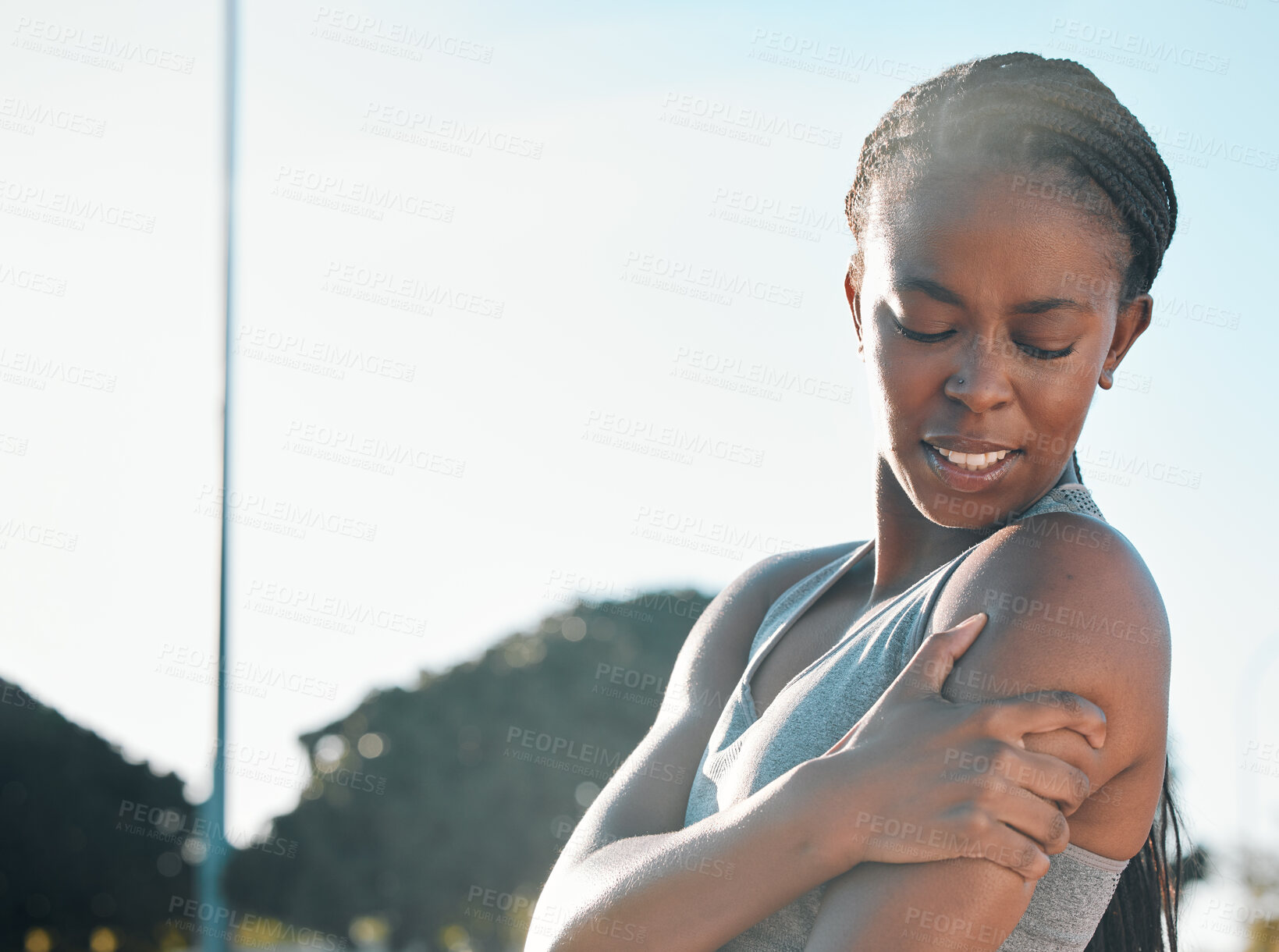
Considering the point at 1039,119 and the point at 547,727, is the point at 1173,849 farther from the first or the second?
the point at 547,727

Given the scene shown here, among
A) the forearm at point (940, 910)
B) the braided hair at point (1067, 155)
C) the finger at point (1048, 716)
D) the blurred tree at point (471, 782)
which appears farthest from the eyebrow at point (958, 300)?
the blurred tree at point (471, 782)

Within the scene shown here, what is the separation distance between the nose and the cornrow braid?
11.0 inches

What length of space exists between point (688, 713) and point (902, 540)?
0.55 meters

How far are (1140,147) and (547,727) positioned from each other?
20.9 metres

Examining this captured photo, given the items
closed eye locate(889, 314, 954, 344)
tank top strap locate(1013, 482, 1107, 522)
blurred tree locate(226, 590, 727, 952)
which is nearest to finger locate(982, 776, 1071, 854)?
tank top strap locate(1013, 482, 1107, 522)

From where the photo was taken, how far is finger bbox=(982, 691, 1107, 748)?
4.96 feet

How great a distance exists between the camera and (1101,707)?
5.12 ft

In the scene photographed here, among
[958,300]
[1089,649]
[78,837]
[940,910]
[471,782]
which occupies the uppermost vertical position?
[958,300]

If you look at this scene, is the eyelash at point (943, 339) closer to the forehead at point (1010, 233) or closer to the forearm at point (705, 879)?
the forehead at point (1010, 233)

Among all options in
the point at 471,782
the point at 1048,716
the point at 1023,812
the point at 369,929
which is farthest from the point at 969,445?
the point at 369,929

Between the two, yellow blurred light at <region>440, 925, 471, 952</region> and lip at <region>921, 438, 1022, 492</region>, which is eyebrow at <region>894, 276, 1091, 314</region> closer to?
lip at <region>921, 438, 1022, 492</region>

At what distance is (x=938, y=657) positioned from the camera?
5.30ft

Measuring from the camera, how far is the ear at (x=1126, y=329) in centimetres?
187

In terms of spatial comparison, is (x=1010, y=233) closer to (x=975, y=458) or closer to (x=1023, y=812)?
(x=975, y=458)
